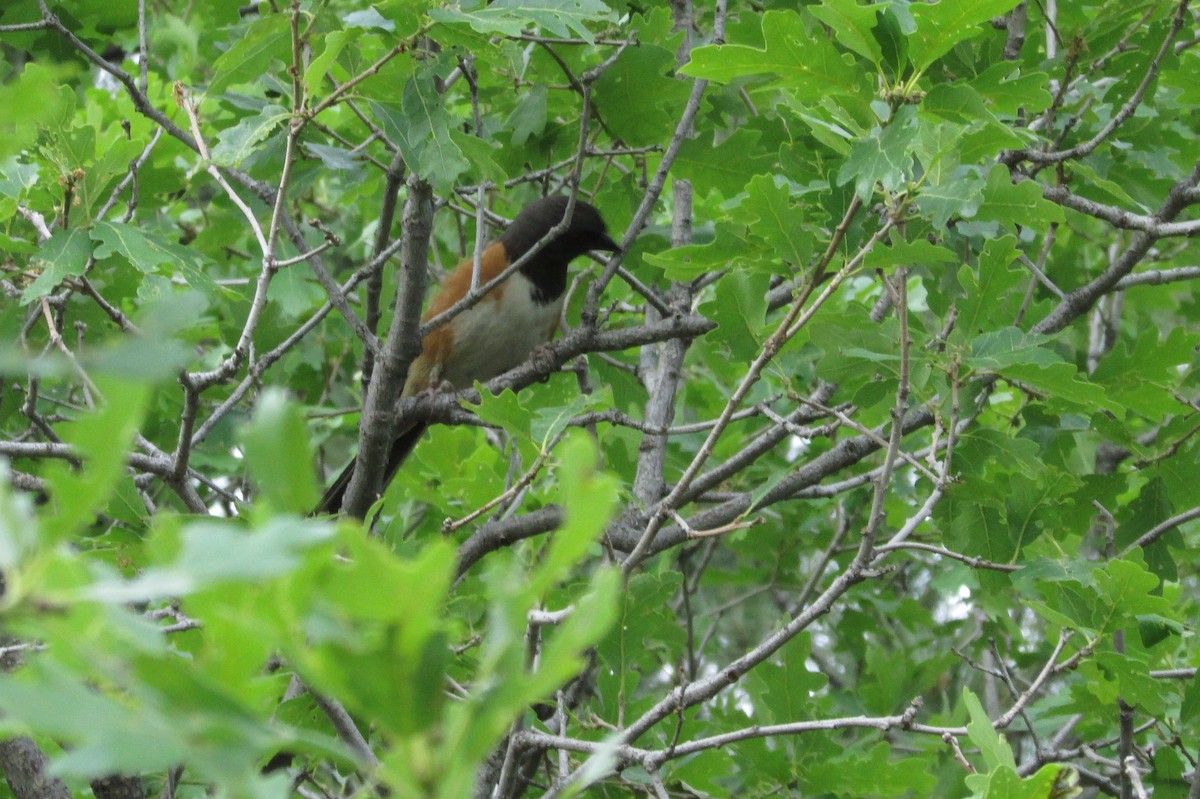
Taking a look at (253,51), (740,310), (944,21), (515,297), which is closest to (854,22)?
(944,21)

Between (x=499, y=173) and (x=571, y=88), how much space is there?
75 centimetres

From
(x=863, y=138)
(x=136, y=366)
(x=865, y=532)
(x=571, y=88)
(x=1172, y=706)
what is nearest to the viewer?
(x=136, y=366)

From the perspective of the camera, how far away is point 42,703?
80 centimetres

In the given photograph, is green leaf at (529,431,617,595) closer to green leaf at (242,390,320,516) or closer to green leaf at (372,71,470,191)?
green leaf at (242,390,320,516)

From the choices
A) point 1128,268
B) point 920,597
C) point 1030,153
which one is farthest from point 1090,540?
point 1030,153

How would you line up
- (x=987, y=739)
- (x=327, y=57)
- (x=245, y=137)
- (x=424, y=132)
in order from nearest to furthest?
(x=987, y=739), (x=327, y=57), (x=245, y=137), (x=424, y=132)

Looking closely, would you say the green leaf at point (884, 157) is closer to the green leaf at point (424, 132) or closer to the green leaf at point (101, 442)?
the green leaf at point (424, 132)

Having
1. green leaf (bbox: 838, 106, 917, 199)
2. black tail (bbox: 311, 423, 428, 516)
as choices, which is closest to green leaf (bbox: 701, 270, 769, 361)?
green leaf (bbox: 838, 106, 917, 199)

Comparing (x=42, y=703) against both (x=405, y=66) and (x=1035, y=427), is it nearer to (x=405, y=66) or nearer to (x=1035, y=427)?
(x=405, y=66)

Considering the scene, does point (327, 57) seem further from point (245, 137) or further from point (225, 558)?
point (225, 558)

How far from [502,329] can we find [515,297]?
15cm

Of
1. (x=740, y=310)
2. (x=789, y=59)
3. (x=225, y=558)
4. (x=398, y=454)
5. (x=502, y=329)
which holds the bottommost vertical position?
(x=398, y=454)

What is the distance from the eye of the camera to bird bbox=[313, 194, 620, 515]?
538cm

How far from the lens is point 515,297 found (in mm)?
5398
